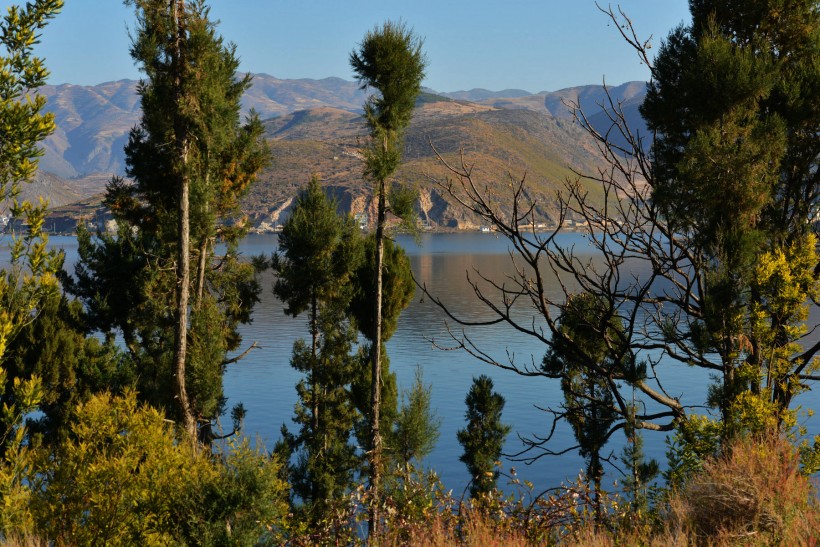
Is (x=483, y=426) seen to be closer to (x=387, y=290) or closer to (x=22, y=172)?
(x=387, y=290)

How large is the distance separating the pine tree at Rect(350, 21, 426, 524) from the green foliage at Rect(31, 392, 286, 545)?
24.3ft

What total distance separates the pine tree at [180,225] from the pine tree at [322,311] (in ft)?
6.28

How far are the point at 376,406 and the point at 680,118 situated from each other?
11.8 m

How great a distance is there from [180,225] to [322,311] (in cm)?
1184

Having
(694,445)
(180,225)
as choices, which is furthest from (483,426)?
(694,445)

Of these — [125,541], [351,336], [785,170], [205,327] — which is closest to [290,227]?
[351,336]

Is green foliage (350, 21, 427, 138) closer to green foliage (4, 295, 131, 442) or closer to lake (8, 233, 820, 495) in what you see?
lake (8, 233, 820, 495)

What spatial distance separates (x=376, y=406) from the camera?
2075 cm

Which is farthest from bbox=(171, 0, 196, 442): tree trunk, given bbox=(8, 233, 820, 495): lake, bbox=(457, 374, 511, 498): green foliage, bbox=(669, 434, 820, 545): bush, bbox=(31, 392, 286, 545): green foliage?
bbox=(669, 434, 820, 545): bush

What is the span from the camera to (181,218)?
18047 mm

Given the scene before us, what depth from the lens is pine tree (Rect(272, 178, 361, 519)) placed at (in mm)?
28031

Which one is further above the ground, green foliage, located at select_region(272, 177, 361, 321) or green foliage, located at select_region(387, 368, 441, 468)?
green foliage, located at select_region(272, 177, 361, 321)

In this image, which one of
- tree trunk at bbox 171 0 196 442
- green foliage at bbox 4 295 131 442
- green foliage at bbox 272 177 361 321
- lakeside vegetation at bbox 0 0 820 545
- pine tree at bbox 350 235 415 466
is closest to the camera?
lakeside vegetation at bbox 0 0 820 545

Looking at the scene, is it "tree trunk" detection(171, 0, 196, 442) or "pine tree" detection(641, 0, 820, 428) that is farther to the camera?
"tree trunk" detection(171, 0, 196, 442)
